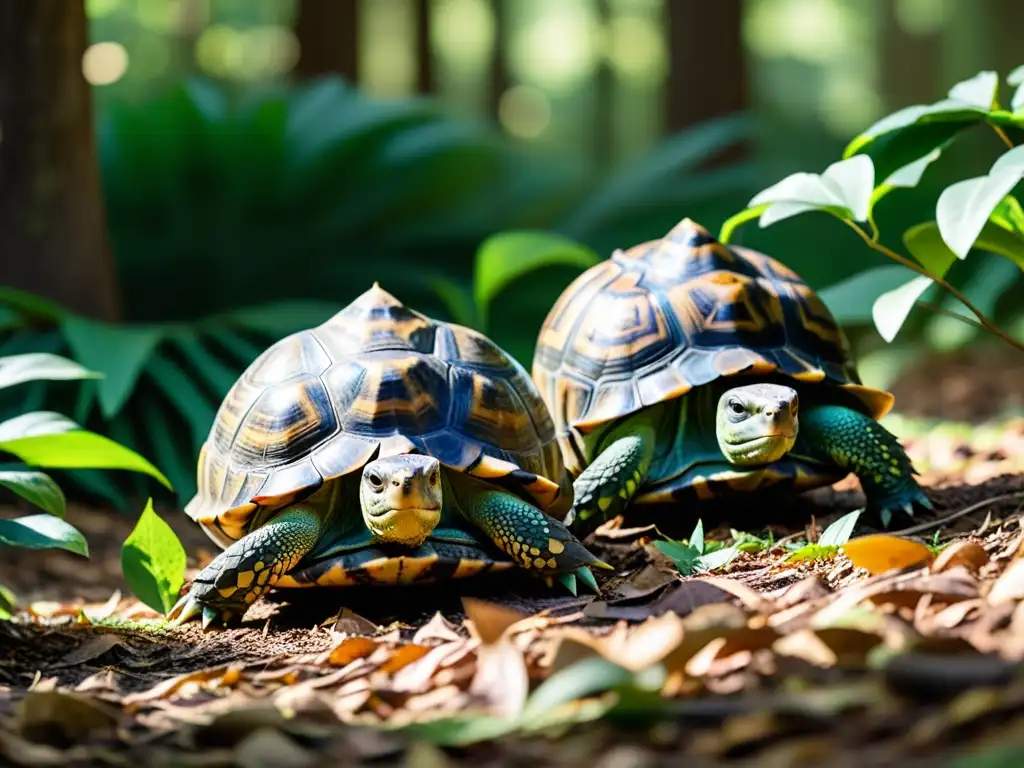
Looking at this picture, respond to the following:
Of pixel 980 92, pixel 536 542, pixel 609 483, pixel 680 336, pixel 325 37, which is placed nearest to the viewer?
pixel 536 542

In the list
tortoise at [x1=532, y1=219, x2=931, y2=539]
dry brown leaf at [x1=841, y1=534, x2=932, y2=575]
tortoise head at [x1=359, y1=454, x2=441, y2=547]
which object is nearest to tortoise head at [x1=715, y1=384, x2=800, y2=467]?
tortoise at [x1=532, y1=219, x2=931, y2=539]

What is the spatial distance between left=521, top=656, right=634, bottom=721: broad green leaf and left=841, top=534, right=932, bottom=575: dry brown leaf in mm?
883

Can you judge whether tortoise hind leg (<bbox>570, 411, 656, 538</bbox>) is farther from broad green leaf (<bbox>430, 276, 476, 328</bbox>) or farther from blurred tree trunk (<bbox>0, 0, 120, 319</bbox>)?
blurred tree trunk (<bbox>0, 0, 120, 319</bbox>)

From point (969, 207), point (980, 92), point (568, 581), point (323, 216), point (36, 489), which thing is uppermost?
point (980, 92)

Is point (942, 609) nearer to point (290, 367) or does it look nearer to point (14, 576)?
point (290, 367)

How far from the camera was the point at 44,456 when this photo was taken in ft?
8.95

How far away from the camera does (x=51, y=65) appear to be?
4.81 m

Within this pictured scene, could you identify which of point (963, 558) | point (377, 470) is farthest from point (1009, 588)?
point (377, 470)

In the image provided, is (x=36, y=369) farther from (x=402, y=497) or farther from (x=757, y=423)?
(x=757, y=423)

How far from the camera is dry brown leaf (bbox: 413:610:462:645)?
2.16 meters

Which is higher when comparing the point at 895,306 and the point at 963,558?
the point at 895,306

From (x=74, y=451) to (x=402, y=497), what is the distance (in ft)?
2.94

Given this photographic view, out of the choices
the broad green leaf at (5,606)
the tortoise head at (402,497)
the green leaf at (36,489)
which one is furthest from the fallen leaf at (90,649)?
the tortoise head at (402,497)

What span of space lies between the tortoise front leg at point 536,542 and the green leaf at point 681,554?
19 cm
